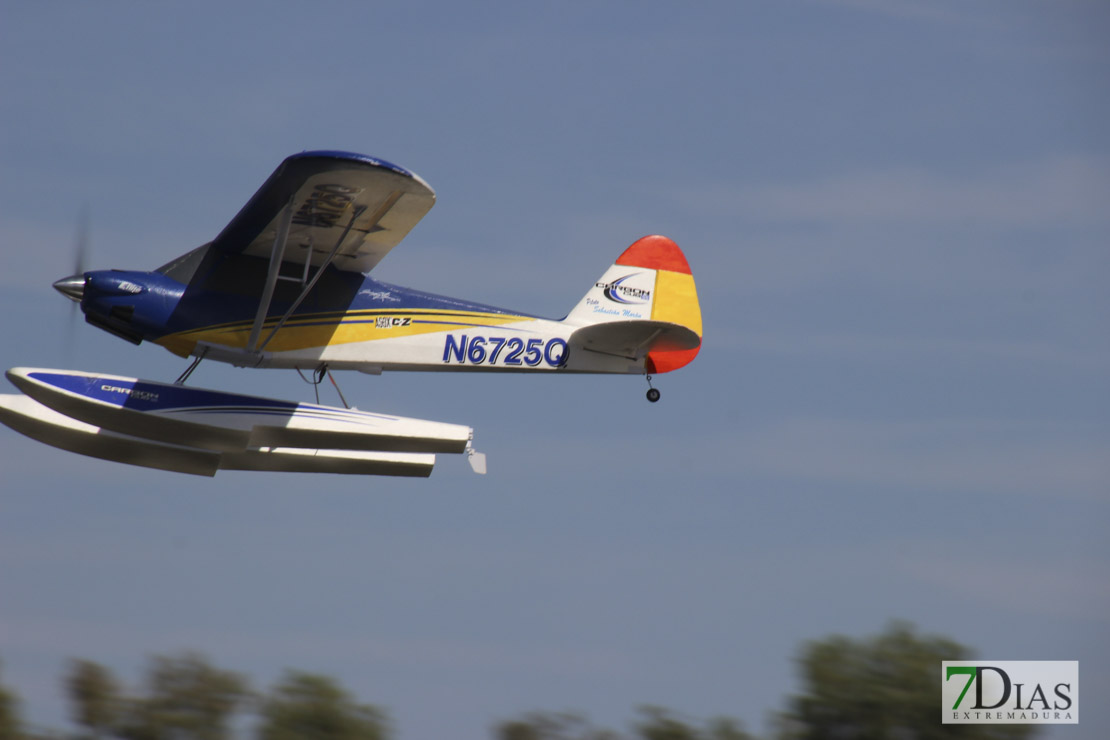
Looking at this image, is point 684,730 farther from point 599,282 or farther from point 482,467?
point 599,282

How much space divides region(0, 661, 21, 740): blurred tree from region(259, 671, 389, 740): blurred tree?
257 centimetres

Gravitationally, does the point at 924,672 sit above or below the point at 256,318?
below

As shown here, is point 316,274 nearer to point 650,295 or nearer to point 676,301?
point 650,295

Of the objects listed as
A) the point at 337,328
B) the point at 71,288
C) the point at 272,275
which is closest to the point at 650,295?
the point at 337,328

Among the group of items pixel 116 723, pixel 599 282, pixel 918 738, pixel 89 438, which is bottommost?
pixel 116 723

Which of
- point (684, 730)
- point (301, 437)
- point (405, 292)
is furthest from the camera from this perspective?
point (684, 730)

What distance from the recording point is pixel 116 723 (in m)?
14.1

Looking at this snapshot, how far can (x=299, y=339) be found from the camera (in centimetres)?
1320

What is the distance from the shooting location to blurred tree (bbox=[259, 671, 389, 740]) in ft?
46.9

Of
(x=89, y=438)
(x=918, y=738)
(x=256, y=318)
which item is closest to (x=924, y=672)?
(x=918, y=738)

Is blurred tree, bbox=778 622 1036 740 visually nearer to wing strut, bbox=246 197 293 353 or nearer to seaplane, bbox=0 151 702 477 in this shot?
seaplane, bbox=0 151 702 477

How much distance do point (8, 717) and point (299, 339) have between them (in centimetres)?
518

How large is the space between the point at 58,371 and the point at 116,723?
4441mm

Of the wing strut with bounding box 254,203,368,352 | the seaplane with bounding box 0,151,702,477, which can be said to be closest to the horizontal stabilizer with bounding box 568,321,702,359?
the seaplane with bounding box 0,151,702,477
